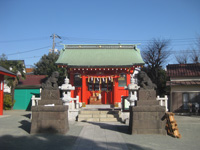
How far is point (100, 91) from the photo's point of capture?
19.2m

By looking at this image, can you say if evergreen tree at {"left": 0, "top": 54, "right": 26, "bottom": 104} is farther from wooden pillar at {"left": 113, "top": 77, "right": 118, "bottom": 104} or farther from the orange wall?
wooden pillar at {"left": 113, "top": 77, "right": 118, "bottom": 104}

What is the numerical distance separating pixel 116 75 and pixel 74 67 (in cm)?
390

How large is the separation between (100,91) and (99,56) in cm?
364

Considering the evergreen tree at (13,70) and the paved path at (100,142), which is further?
the evergreen tree at (13,70)

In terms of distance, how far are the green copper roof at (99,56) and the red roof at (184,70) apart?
353 centimetres

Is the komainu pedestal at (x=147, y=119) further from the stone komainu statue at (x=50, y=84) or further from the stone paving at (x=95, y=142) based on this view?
the stone komainu statue at (x=50, y=84)

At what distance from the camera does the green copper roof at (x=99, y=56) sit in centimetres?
1859

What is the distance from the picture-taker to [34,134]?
850 centimetres

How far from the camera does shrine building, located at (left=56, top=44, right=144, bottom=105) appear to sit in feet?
59.7

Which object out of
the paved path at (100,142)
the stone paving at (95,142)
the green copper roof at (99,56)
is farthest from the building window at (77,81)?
the stone paving at (95,142)

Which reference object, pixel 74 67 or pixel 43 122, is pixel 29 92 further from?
pixel 43 122

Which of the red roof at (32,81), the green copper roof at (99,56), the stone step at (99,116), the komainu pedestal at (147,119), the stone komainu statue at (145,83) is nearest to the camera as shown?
the komainu pedestal at (147,119)

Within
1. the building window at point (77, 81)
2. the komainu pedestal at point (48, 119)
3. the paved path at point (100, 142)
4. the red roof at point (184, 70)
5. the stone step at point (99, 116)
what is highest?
the red roof at point (184, 70)

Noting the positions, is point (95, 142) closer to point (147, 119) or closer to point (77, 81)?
point (147, 119)
